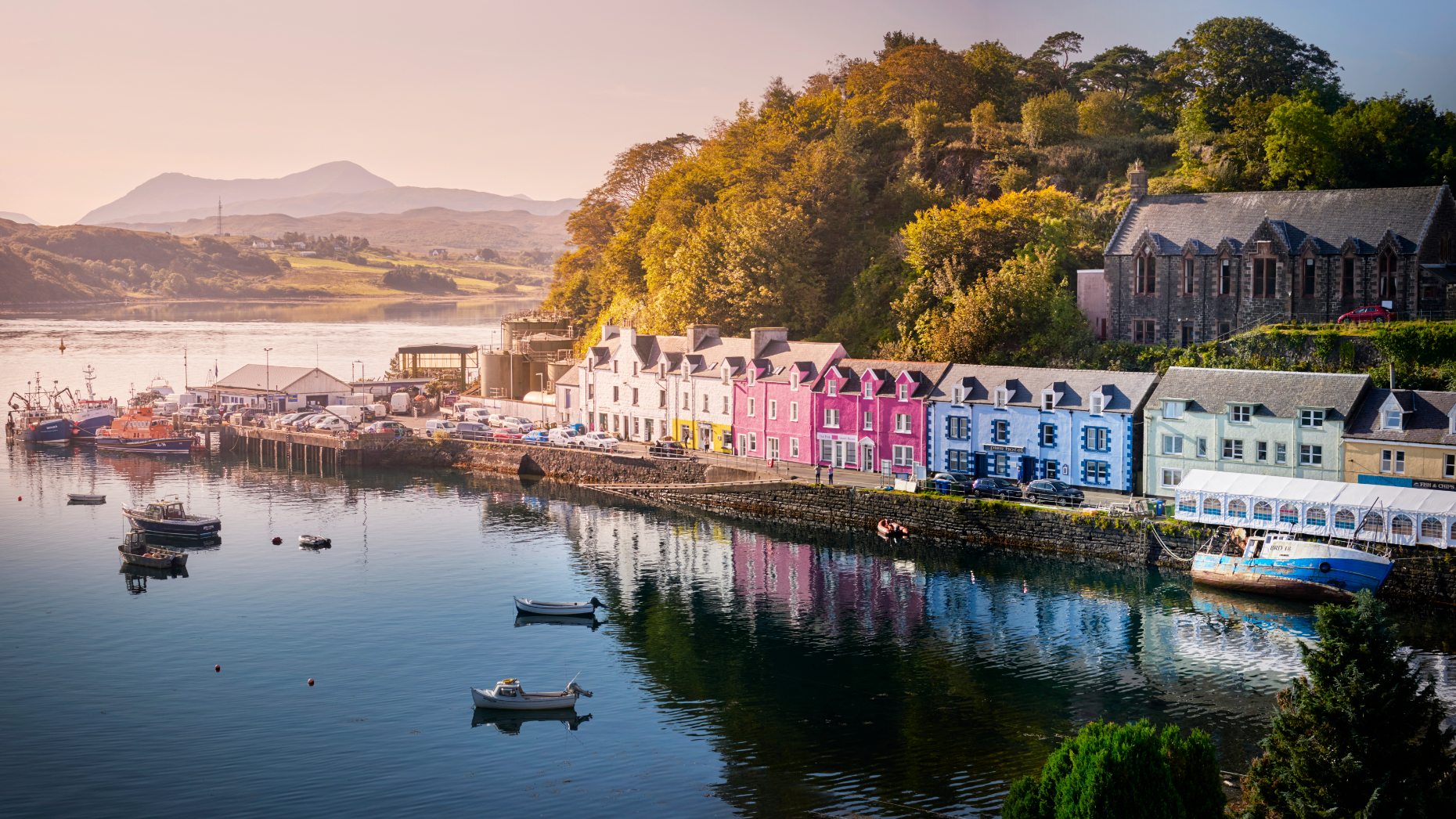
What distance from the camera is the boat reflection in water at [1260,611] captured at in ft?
171

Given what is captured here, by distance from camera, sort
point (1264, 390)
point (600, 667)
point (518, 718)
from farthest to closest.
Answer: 1. point (1264, 390)
2. point (600, 667)
3. point (518, 718)

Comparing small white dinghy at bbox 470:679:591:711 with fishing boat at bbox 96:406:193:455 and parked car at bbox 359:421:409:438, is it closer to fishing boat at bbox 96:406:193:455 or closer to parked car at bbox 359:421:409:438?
parked car at bbox 359:421:409:438

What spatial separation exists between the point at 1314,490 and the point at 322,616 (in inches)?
1668

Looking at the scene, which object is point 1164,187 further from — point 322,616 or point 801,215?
point 322,616

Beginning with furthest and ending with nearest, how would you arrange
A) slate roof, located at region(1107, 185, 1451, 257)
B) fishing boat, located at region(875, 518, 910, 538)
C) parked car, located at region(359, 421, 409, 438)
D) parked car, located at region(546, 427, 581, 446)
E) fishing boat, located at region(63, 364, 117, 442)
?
1. fishing boat, located at region(63, 364, 117, 442)
2. parked car, located at region(359, 421, 409, 438)
3. parked car, located at region(546, 427, 581, 446)
4. slate roof, located at region(1107, 185, 1451, 257)
5. fishing boat, located at region(875, 518, 910, 538)

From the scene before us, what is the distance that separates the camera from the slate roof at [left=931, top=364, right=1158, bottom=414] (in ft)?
222

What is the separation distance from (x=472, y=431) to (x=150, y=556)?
33764 millimetres

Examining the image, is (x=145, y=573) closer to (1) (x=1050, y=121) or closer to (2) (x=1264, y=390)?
(2) (x=1264, y=390)

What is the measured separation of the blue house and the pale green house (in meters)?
1.34

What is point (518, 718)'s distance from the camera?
4400cm

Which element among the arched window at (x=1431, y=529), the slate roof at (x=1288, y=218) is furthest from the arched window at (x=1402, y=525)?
the slate roof at (x=1288, y=218)

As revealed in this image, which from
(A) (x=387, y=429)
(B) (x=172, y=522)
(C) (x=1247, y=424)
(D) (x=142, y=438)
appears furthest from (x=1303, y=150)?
(D) (x=142, y=438)

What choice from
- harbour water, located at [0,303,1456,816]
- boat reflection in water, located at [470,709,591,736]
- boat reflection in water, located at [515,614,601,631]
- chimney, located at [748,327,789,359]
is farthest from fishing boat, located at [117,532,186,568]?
chimney, located at [748,327,789,359]

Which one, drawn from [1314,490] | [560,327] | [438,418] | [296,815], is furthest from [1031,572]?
[560,327]
